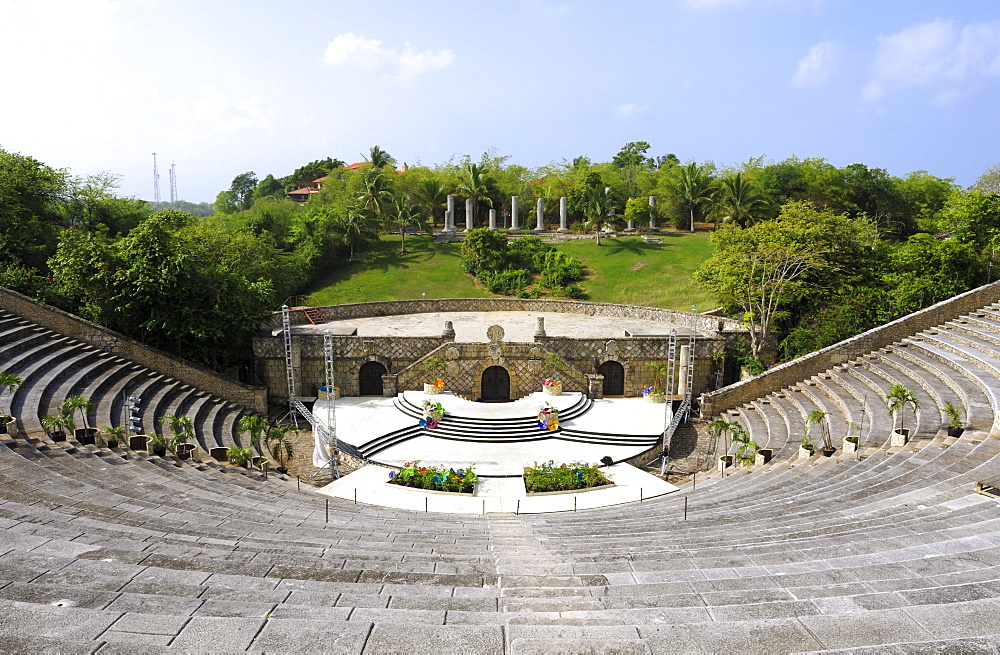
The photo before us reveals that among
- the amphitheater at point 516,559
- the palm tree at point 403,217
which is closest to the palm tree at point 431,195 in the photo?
the palm tree at point 403,217

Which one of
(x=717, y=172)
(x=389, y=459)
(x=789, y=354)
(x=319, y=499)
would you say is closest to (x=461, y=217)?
(x=717, y=172)

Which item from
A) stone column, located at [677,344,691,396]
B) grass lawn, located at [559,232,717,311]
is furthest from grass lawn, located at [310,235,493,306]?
stone column, located at [677,344,691,396]

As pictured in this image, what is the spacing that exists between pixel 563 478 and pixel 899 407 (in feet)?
34.2

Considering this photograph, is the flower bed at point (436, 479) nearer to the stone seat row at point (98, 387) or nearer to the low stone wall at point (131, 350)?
the stone seat row at point (98, 387)

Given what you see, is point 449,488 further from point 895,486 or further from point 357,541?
point 895,486

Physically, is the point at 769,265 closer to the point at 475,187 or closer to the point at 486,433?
the point at 486,433

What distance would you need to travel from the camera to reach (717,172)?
77.1 m

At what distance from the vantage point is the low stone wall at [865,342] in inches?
978

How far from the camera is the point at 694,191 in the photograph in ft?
216

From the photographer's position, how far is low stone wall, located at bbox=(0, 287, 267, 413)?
2352 centimetres

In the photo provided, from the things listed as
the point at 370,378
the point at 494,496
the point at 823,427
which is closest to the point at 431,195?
the point at 370,378

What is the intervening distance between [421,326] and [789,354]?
1914 centimetres

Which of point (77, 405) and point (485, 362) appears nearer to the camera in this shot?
point (77, 405)

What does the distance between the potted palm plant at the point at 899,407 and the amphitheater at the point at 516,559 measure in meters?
0.27
